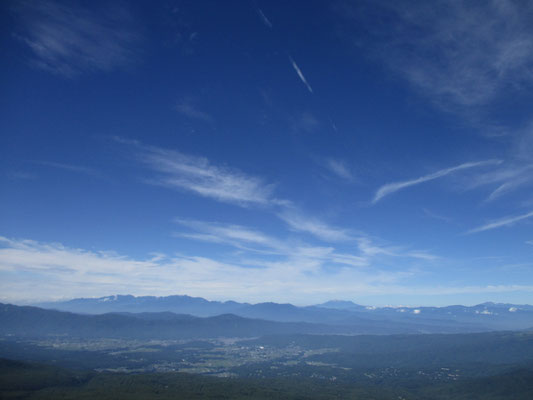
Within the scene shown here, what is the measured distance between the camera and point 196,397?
19262 cm

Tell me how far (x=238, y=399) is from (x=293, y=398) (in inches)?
1409

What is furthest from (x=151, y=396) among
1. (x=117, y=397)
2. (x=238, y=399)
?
(x=238, y=399)

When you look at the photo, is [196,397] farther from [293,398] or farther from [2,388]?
[2,388]

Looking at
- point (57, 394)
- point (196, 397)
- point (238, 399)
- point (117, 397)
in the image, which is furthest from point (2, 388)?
point (238, 399)

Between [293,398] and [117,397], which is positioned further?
[293,398]

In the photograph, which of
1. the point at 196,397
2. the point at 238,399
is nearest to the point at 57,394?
the point at 196,397

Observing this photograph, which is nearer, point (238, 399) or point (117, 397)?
point (117, 397)

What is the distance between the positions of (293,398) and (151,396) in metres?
89.1

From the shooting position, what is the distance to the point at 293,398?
19975 cm

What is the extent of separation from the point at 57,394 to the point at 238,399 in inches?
4386

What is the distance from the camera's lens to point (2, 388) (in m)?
188

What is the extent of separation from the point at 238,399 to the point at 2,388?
5665 inches

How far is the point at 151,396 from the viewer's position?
18838 centimetres

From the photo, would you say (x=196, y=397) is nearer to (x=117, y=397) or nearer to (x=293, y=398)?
(x=117, y=397)
